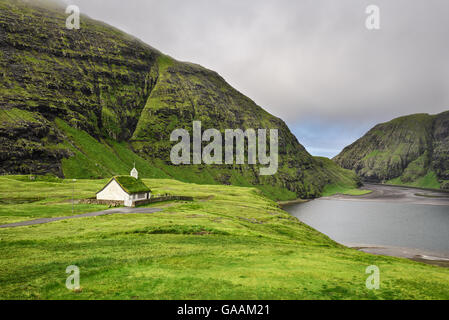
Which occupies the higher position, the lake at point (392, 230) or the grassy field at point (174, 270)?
the grassy field at point (174, 270)

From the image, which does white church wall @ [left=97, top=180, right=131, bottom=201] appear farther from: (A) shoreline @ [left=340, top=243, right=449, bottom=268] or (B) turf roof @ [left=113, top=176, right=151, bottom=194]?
(A) shoreline @ [left=340, top=243, right=449, bottom=268]

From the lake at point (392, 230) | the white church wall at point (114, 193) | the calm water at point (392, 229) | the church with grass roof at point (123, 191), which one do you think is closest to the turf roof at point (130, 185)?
the church with grass roof at point (123, 191)

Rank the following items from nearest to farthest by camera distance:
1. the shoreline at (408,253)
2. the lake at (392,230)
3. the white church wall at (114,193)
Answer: the white church wall at (114,193)
the shoreline at (408,253)
the lake at (392,230)

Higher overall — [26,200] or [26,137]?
[26,137]

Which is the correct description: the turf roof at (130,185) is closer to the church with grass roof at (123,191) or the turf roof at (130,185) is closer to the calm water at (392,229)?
the church with grass roof at (123,191)

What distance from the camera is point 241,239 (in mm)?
38188

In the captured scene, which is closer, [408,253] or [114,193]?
[114,193]

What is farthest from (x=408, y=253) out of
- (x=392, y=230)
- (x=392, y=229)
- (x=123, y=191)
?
(x=123, y=191)

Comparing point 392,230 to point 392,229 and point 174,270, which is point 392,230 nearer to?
point 392,229

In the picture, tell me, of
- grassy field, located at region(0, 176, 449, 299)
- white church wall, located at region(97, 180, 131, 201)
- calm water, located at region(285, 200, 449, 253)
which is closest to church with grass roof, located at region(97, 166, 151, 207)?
white church wall, located at region(97, 180, 131, 201)
